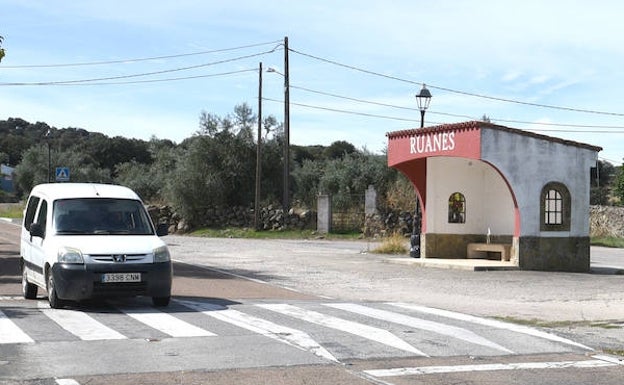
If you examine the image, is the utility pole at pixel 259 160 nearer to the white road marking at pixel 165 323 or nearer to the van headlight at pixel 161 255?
the van headlight at pixel 161 255

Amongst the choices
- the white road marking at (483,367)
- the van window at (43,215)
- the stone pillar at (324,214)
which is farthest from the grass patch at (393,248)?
the white road marking at (483,367)

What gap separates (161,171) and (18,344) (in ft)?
155

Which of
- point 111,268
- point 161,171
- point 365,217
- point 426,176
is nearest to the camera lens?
point 111,268

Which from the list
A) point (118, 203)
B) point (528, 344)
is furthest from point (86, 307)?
point (528, 344)

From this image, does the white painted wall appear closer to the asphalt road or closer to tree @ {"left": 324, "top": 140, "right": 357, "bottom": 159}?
the asphalt road

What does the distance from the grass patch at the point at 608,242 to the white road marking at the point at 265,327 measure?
3107 centimetres

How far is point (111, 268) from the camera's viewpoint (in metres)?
12.3

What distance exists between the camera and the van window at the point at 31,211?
1453 cm

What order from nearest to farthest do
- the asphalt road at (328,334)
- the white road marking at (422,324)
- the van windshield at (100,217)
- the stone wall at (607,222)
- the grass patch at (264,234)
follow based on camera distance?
the asphalt road at (328,334)
the white road marking at (422,324)
the van windshield at (100,217)
the grass patch at (264,234)
the stone wall at (607,222)

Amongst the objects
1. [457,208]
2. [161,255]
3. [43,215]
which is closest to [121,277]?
[161,255]

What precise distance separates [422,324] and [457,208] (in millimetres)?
14360

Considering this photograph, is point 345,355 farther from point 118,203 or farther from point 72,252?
point 118,203

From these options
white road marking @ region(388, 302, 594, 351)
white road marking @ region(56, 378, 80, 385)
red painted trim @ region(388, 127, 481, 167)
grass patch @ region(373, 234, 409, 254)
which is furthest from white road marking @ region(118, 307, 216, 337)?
grass patch @ region(373, 234, 409, 254)

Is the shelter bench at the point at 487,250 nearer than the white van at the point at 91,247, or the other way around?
the white van at the point at 91,247
